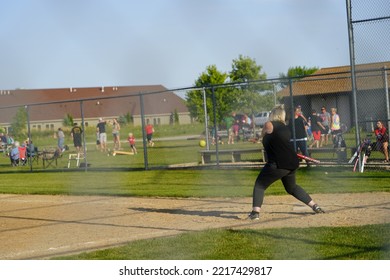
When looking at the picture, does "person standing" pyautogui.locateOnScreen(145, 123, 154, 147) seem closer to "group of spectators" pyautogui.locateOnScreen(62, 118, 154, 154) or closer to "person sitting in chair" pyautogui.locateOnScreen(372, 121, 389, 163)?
"group of spectators" pyautogui.locateOnScreen(62, 118, 154, 154)

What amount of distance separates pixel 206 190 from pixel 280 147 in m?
4.83

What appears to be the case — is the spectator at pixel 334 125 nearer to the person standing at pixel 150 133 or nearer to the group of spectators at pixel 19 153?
the person standing at pixel 150 133

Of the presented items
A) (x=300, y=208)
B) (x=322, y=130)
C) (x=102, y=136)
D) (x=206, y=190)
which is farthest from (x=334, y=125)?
(x=102, y=136)

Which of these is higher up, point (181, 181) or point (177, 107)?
point (177, 107)

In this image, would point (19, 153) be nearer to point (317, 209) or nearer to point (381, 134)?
point (381, 134)

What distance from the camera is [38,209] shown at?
13.3m

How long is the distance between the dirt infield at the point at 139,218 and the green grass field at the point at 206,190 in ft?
1.80

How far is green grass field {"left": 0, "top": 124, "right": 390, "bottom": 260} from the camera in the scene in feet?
25.8
